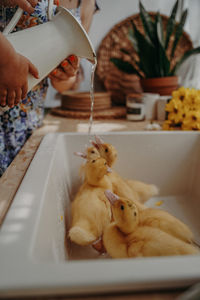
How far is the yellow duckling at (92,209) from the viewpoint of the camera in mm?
540

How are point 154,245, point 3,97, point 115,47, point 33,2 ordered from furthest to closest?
point 115,47, point 33,2, point 3,97, point 154,245

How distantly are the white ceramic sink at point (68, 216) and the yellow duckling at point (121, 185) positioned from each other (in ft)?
0.23

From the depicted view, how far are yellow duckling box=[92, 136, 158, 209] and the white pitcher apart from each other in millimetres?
252

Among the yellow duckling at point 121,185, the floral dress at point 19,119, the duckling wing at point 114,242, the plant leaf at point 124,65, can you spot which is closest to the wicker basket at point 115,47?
the plant leaf at point 124,65

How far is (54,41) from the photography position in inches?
23.3

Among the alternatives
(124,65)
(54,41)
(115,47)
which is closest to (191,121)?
(54,41)

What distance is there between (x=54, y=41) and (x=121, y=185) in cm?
41

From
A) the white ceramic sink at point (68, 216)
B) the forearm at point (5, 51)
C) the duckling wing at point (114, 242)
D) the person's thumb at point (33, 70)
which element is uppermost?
the forearm at point (5, 51)

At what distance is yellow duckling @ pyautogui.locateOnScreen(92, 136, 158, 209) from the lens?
0.73 meters

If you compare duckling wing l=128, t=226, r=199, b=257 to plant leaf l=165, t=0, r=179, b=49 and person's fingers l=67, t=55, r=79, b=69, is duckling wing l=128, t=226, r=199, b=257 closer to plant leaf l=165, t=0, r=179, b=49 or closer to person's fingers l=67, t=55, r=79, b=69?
person's fingers l=67, t=55, r=79, b=69

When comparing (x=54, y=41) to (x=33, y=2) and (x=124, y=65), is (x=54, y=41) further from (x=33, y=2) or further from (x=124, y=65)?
(x=124, y=65)

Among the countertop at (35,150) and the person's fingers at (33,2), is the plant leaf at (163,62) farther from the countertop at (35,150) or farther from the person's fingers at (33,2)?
the person's fingers at (33,2)

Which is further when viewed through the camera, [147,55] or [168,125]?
[147,55]

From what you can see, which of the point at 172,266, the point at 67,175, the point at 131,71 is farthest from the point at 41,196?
the point at 131,71
